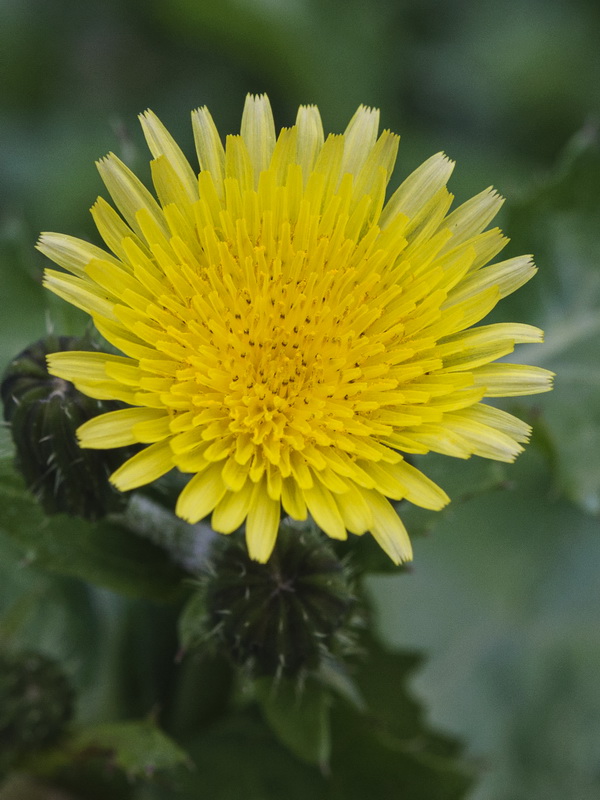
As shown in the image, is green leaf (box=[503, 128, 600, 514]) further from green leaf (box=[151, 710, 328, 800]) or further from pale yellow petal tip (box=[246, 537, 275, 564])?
pale yellow petal tip (box=[246, 537, 275, 564])

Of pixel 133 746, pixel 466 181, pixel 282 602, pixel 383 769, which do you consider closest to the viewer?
pixel 282 602

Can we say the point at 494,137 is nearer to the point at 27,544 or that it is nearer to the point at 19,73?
the point at 19,73

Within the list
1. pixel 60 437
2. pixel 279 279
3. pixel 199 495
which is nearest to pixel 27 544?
pixel 60 437

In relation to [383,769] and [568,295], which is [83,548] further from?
[568,295]

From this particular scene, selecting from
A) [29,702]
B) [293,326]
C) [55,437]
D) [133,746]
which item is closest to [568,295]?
[293,326]

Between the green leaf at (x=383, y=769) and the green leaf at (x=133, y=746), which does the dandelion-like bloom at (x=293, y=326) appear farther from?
the green leaf at (x=383, y=769)

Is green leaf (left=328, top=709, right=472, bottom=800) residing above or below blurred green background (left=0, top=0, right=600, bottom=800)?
below

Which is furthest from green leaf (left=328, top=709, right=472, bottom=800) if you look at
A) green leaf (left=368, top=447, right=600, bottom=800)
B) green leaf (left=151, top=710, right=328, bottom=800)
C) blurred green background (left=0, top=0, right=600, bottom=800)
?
green leaf (left=368, top=447, right=600, bottom=800)
